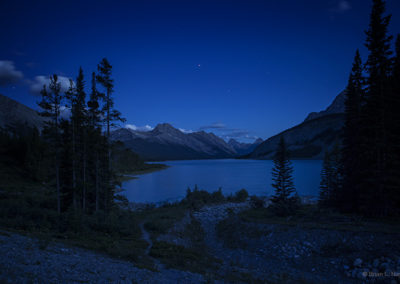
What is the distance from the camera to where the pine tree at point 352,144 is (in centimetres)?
2161

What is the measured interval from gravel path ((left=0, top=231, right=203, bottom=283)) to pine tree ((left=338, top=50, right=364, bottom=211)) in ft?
67.9

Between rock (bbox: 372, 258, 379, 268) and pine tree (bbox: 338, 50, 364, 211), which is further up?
pine tree (bbox: 338, 50, 364, 211)

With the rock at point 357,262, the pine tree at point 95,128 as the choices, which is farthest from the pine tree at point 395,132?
the pine tree at point 95,128

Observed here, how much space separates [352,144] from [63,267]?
2727 cm

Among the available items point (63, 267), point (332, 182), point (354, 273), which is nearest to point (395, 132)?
point (332, 182)

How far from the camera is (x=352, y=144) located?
2300 centimetres

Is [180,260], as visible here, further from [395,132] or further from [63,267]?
[395,132]

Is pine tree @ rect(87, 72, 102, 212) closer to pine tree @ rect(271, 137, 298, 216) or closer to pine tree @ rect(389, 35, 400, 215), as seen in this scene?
pine tree @ rect(271, 137, 298, 216)

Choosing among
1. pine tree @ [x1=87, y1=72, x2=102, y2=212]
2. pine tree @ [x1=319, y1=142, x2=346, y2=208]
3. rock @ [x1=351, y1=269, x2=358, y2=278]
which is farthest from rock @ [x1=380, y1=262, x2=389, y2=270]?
pine tree @ [x1=87, y1=72, x2=102, y2=212]

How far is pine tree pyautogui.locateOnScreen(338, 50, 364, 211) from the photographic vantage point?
2161 cm

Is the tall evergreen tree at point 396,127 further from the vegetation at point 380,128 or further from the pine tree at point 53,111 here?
the pine tree at point 53,111

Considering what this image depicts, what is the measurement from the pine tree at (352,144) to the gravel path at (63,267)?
20695 millimetres

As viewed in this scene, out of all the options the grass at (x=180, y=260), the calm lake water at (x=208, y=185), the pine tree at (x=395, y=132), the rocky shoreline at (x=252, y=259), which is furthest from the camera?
the calm lake water at (x=208, y=185)

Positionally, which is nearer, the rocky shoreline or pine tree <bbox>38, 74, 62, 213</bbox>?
the rocky shoreline
